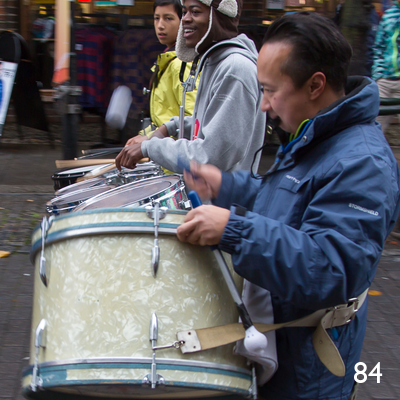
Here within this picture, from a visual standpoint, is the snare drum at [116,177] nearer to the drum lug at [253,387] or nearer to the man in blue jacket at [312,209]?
the man in blue jacket at [312,209]

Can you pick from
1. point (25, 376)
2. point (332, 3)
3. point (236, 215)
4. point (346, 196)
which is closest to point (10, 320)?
point (25, 376)

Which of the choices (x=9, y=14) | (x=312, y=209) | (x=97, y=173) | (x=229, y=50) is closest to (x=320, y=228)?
(x=312, y=209)

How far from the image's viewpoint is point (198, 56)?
260cm

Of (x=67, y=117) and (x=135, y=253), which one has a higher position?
(x=135, y=253)

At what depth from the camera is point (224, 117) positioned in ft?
6.93

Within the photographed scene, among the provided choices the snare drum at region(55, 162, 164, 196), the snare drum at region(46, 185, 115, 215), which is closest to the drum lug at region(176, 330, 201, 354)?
the snare drum at region(46, 185, 115, 215)

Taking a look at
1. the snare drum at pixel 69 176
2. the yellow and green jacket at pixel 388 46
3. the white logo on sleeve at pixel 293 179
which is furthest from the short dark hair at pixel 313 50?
the yellow and green jacket at pixel 388 46

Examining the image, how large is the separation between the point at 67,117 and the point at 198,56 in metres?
2.59

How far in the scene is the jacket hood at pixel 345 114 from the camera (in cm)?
138

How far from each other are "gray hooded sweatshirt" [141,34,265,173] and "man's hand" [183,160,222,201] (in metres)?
0.39

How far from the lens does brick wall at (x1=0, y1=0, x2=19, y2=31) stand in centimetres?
769

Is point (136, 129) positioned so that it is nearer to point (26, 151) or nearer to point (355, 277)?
point (26, 151)

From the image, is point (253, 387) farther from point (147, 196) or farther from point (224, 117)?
point (224, 117)

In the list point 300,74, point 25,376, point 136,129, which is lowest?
point 136,129
